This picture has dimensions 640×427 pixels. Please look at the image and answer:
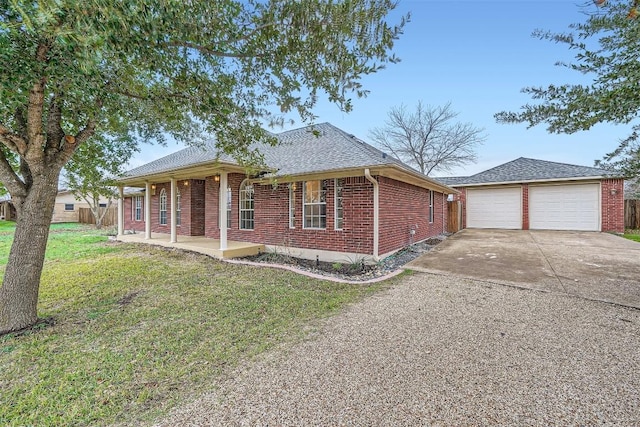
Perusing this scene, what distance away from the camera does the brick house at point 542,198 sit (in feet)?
48.0

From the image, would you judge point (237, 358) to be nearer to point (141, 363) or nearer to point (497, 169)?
point (141, 363)

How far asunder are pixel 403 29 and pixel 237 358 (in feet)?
14.8

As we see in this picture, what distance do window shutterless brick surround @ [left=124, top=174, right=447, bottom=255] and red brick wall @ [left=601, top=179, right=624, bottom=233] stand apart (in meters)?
9.58

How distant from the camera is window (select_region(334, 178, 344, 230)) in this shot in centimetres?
846

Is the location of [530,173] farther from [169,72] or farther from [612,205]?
[169,72]

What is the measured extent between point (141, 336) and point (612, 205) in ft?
Result: 67.9

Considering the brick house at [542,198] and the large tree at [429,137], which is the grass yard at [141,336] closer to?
the brick house at [542,198]

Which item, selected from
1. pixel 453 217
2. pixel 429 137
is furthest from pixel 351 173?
pixel 429 137

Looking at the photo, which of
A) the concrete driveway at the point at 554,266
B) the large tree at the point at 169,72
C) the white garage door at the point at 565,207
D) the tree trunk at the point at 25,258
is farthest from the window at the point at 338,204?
the white garage door at the point at 565,207

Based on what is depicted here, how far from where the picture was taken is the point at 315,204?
8.90 meters

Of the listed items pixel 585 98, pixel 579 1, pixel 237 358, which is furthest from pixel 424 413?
pixel 579 1

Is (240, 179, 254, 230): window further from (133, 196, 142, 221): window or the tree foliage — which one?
(133, 196, 142, 221): window

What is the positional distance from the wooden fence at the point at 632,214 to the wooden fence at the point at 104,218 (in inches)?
1437

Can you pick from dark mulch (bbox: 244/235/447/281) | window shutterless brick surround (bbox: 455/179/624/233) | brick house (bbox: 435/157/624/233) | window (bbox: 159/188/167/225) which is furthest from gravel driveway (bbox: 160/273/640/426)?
window shutterless brick surround (bbox: 455/179/624/233)
